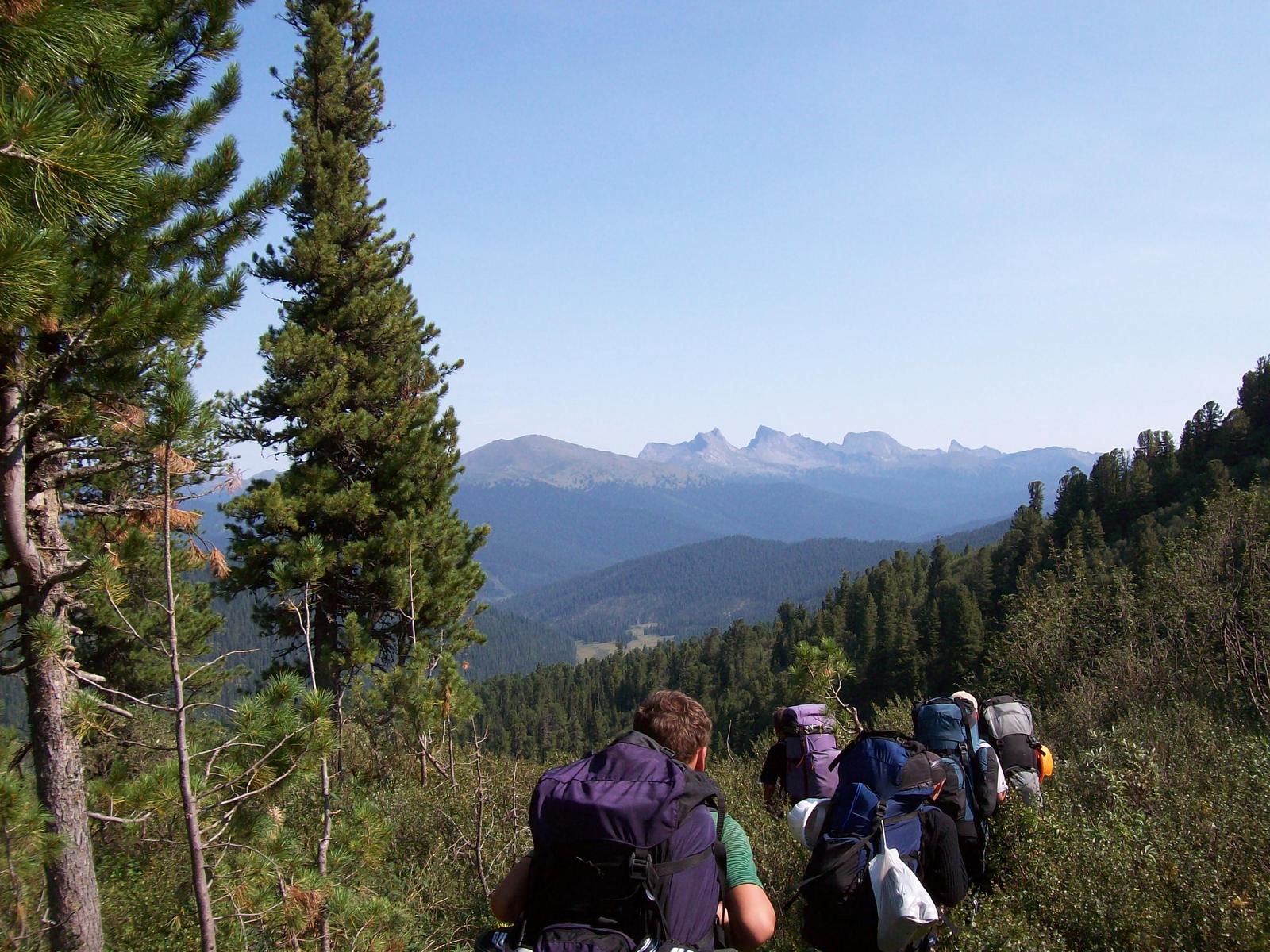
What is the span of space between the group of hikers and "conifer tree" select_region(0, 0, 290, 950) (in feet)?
9.67

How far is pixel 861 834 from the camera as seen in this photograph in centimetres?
323

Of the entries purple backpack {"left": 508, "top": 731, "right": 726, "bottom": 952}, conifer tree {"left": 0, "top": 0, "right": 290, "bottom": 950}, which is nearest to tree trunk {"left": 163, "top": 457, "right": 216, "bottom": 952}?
conifer tree {"left": 0, "top": 0, "right": 290, "bottom": 950}

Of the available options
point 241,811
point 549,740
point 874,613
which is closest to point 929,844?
point 241,811

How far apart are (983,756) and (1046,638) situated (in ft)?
39.4

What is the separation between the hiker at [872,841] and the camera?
308cm

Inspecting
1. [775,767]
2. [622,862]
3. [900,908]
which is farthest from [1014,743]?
[622,862]

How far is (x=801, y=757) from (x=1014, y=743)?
1227 mm

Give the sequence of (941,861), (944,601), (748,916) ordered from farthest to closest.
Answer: (944,601), (941,861), (748,916)

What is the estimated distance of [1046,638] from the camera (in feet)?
47.4

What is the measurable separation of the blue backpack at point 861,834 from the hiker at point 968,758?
2.26 feet

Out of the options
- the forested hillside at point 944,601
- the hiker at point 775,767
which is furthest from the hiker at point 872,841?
the forested hillside at point 944,601

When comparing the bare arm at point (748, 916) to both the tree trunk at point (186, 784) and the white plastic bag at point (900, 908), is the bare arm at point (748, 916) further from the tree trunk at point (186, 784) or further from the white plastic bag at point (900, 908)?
the tree trunk at point (186, 784)

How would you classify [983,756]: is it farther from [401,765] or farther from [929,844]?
[401,765]

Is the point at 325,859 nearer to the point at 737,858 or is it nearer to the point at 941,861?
the point at 737,858
